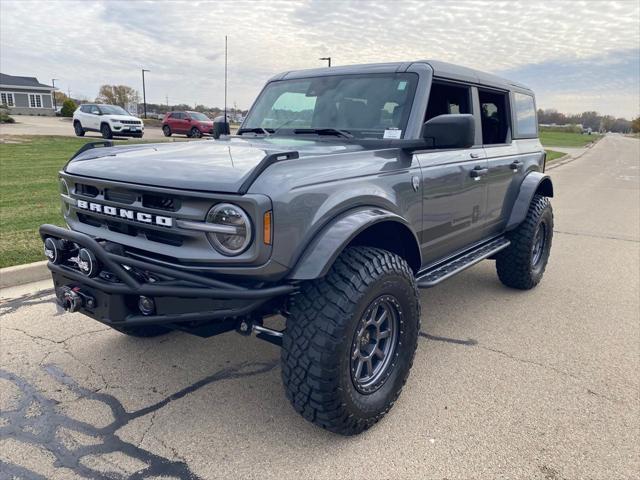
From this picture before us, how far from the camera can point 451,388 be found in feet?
10.6

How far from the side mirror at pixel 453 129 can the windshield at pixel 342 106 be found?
0.36 meters

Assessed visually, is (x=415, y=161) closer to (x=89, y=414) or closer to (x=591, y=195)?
(x=89, y=414)

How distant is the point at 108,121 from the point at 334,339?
73.8 feet

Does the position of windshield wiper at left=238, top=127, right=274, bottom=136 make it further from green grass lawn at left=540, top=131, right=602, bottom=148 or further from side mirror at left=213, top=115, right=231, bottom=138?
green grass lawn at left=540, top=131, right=602, bottom=148

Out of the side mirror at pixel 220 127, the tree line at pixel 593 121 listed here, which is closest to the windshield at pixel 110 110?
the side mirror at pixel 220 127

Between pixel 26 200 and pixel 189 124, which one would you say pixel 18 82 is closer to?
pixel 189 124

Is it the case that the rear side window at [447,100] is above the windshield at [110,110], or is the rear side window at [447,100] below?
above

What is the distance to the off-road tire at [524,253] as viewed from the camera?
4922 mm

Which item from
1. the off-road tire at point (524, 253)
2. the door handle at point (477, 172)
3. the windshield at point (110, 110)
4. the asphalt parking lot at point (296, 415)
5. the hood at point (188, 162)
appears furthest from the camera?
the windshield at point (110, 110)

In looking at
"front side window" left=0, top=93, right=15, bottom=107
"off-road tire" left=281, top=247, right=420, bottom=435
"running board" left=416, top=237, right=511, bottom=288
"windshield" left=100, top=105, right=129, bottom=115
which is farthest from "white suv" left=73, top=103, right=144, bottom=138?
"front side window" left=0, top=93, right=15, bottom=107

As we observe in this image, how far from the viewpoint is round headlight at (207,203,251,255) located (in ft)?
7.52

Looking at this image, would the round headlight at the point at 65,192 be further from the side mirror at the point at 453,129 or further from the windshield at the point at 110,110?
the windshield at the point at 110,110

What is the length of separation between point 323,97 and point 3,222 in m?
4.77

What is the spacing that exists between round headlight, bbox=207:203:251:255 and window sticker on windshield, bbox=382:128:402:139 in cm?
145
